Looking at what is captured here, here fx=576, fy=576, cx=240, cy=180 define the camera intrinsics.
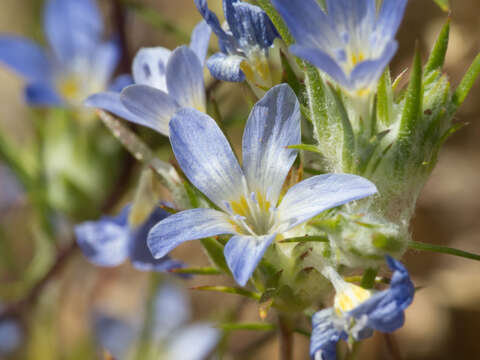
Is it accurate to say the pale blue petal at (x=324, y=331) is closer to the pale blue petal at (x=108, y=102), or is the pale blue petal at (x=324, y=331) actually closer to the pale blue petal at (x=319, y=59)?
the pale blue petal at (x=319, y=59)

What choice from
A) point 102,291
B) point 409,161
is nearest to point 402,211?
point 409,161

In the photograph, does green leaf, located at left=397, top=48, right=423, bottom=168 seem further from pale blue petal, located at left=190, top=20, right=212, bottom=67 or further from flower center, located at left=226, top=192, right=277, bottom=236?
pale blue petal, located at left=190, top=20, right=212, bottom=67

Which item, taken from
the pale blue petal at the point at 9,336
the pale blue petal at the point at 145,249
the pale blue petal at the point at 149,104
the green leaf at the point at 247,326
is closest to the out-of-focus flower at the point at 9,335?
the pale blue petal at the point at 9,336

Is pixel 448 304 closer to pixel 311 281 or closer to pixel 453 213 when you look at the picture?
pixel 453 213

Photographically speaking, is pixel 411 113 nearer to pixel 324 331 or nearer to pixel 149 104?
pixel 324 331

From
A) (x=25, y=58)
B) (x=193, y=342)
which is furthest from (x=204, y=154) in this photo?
(x=193, y=342)

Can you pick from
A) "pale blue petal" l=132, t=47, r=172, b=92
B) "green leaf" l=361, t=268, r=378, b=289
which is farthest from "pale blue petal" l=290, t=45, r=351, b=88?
"pale blue petal" l=132, t=47, r=172, b=92
